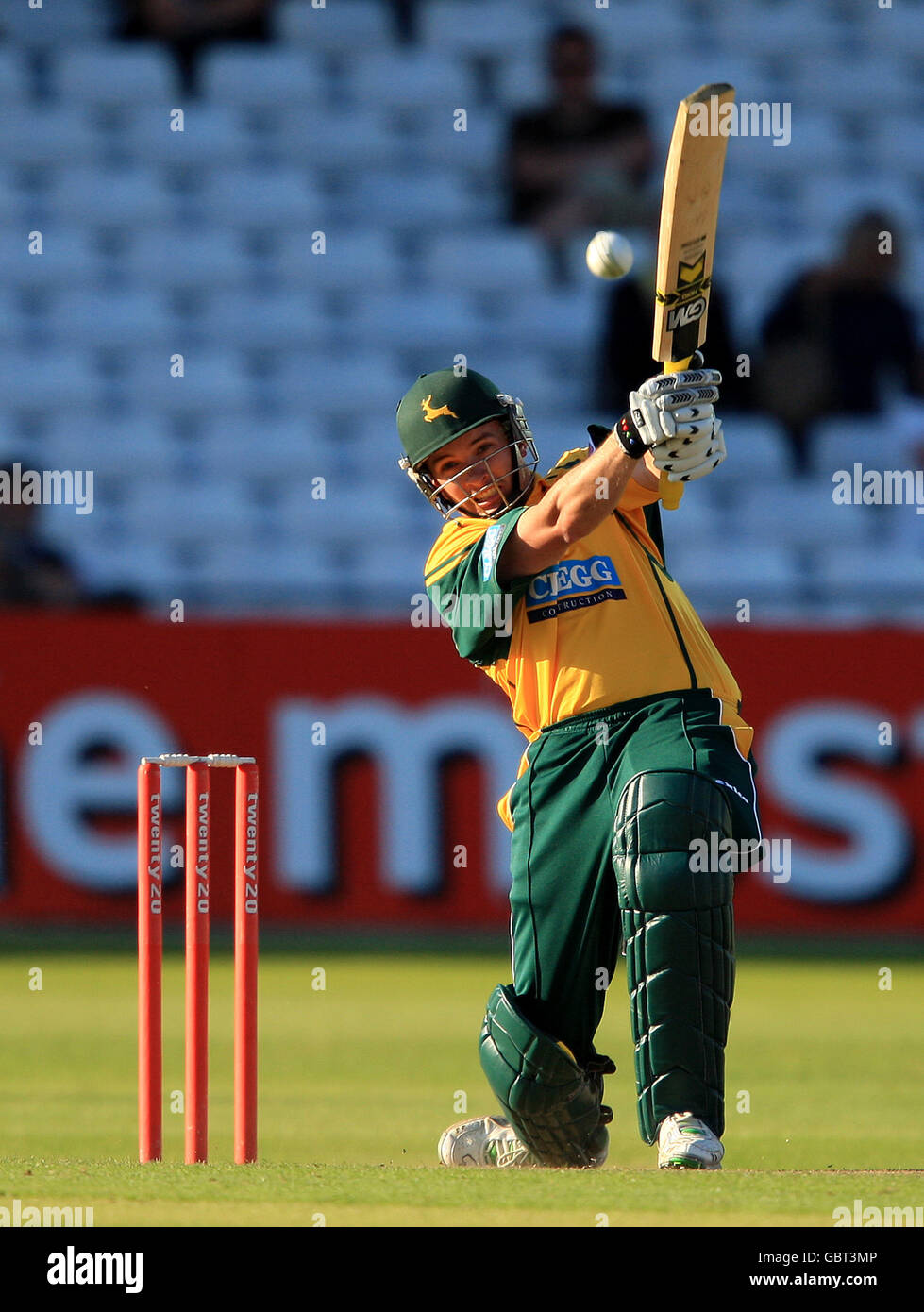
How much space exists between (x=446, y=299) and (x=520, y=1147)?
8.44m

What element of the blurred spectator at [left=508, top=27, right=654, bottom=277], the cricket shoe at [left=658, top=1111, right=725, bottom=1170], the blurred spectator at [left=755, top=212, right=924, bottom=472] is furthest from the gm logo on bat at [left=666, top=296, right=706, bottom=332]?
the blurred spectator at [left=508, top=27, right=654, bottom=277]

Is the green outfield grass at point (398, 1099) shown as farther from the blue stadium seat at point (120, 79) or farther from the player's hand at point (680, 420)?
the blue stadium seat at point (120, 79)

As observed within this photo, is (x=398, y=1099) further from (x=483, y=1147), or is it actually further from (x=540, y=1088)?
(x=540, y=1088)

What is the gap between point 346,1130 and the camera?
5578 millimetres

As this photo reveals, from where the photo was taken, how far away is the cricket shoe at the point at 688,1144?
4281mm

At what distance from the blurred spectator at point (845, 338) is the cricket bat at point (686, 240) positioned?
6658 millimetres

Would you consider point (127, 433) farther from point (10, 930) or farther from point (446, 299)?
point (10, 930)

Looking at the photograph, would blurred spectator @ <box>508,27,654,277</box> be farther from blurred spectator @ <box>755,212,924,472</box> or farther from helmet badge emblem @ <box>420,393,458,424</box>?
helmet badge emblem @ <box>420,393,458,424</box>

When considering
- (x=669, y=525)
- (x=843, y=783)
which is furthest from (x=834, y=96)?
(x=843, y=783)

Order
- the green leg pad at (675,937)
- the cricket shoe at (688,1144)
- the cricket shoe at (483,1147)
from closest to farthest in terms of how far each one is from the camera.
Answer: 1. the cricket shoe at (688,1144)
2. the green leg pad at (675,937)
3. the cricket shoe at (483,1147)

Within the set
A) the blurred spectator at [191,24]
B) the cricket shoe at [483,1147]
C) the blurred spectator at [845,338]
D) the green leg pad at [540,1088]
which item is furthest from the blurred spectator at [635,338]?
the green leg pad at [540,1088]

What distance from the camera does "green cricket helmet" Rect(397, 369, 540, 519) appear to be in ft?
15.5

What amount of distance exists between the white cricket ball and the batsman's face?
17.9 inches

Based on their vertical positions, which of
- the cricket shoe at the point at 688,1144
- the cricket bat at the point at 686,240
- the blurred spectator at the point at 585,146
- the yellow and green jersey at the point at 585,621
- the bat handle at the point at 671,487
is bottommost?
the cricket shoe at the point at 688,1144
